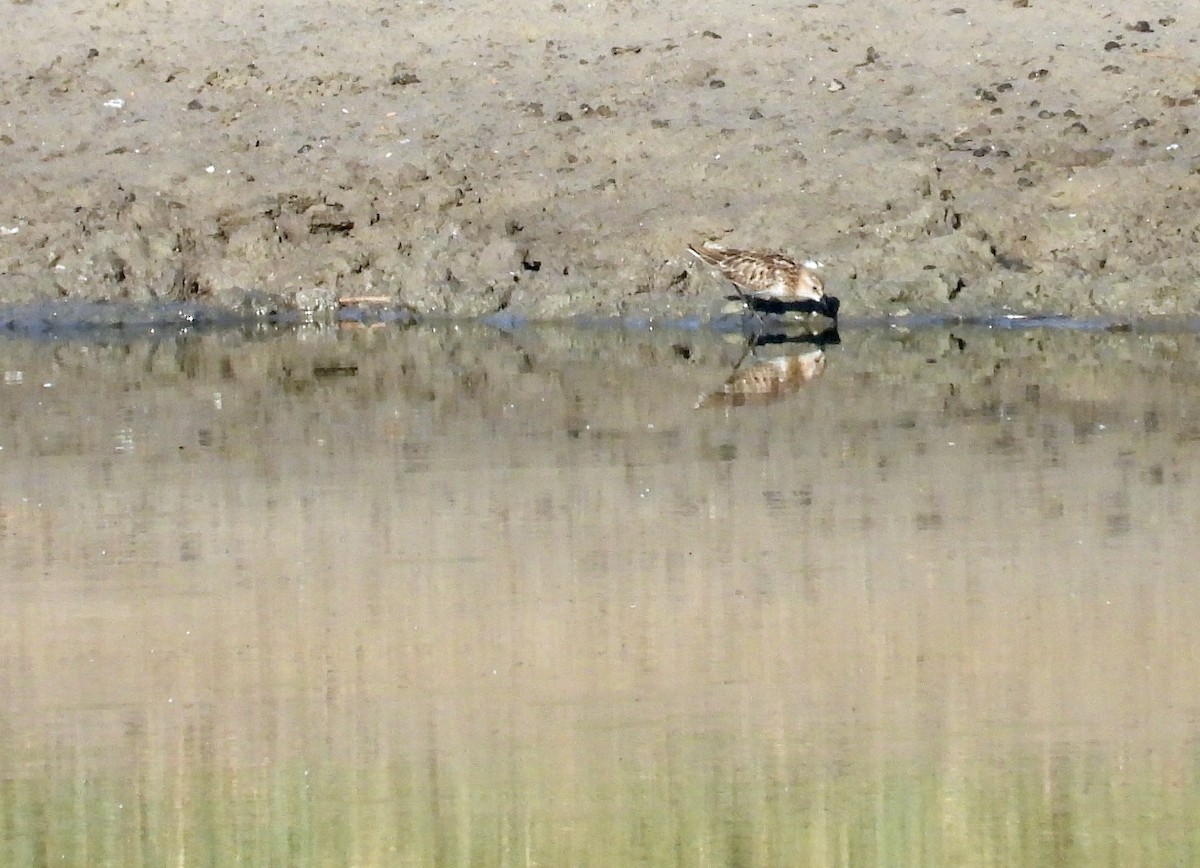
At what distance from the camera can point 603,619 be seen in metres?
6.86

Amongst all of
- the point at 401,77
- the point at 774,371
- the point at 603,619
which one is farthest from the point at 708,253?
the point at 603,619

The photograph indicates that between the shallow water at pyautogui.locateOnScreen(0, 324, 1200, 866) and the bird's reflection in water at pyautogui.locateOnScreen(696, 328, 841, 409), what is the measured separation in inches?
2.6

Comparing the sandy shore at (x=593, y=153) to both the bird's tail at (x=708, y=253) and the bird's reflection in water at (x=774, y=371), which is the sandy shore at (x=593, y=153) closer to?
the bird's tail at (x=708, y=253)

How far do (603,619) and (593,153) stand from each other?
803 cm

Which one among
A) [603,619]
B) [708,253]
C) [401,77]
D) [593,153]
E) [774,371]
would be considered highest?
[401,77]

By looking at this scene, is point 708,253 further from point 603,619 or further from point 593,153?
point 603,619

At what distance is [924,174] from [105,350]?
457 centimetres

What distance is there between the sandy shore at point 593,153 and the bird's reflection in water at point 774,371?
0.62 meters

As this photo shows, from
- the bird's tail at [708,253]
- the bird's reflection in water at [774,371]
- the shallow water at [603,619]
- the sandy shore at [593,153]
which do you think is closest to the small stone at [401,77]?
the sandy shore at [593,153]

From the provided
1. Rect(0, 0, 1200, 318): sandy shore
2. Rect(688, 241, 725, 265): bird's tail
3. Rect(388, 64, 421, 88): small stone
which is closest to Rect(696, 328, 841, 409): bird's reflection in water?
Rect(688, 241, 725, 265): bird's tail

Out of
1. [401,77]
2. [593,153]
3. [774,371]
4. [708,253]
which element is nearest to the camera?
[774,371]

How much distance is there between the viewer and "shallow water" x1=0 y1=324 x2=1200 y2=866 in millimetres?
5336

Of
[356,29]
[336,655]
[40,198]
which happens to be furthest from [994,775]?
[356,29]

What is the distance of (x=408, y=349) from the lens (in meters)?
12.4
